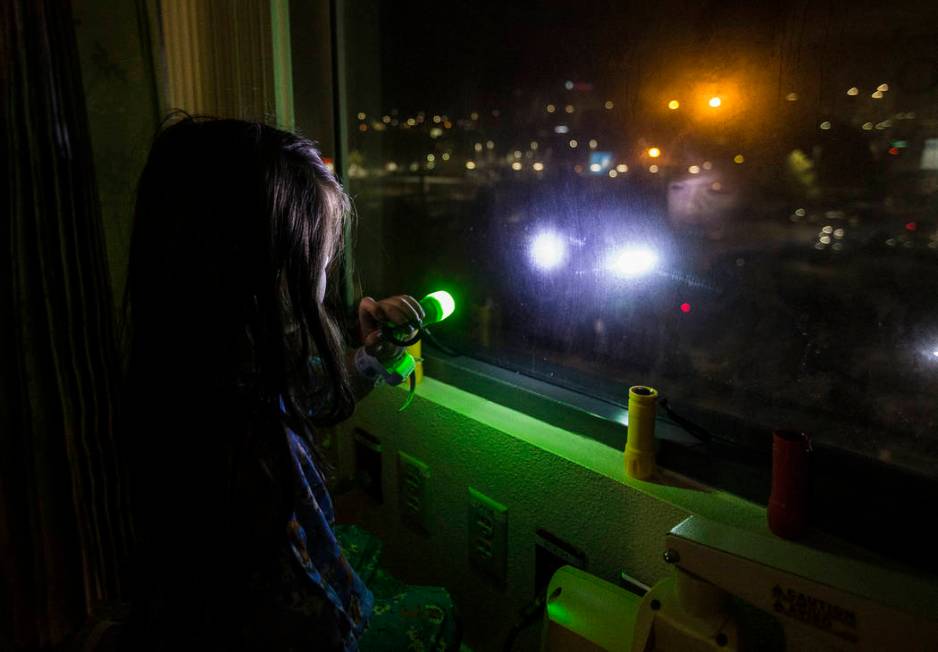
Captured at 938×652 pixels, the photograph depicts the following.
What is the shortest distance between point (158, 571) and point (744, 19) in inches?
40.2

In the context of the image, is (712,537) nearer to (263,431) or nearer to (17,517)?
(263,431)

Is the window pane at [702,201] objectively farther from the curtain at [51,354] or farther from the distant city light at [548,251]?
the curtain at [51,354]

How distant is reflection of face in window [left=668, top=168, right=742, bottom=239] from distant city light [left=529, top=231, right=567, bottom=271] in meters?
0.21

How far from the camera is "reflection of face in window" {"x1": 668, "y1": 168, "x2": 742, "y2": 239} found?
82 centimetres

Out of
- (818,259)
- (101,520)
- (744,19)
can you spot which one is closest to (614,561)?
(818,259)

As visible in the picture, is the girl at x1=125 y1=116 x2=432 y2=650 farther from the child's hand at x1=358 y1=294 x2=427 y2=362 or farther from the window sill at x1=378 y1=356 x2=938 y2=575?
the window sill at x1=378 y1=356 x2=938 y2=575

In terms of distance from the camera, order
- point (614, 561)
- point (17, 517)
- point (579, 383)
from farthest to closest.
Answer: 1. point (17, 517)
2. point (579, 383)
3. point (614, 561)

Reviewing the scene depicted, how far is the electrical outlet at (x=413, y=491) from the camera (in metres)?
1.22

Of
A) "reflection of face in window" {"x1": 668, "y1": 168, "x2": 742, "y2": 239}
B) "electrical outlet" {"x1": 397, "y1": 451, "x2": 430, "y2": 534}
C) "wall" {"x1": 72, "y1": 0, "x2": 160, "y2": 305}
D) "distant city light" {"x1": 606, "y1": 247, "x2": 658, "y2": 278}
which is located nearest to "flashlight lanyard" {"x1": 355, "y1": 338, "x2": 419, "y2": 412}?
"electrical outlet" {"x1": 397, "y1": 451, "x2": 430, "y2": 534}

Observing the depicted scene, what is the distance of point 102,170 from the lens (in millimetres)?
1285

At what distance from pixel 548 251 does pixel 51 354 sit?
1.02 m

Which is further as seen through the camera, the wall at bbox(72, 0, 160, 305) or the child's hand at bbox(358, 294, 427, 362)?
the wall at bbox(72, 0, 160, 305)

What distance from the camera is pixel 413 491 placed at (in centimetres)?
125

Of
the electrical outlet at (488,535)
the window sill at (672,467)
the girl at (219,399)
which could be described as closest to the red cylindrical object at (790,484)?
the window sill at (672,467)
